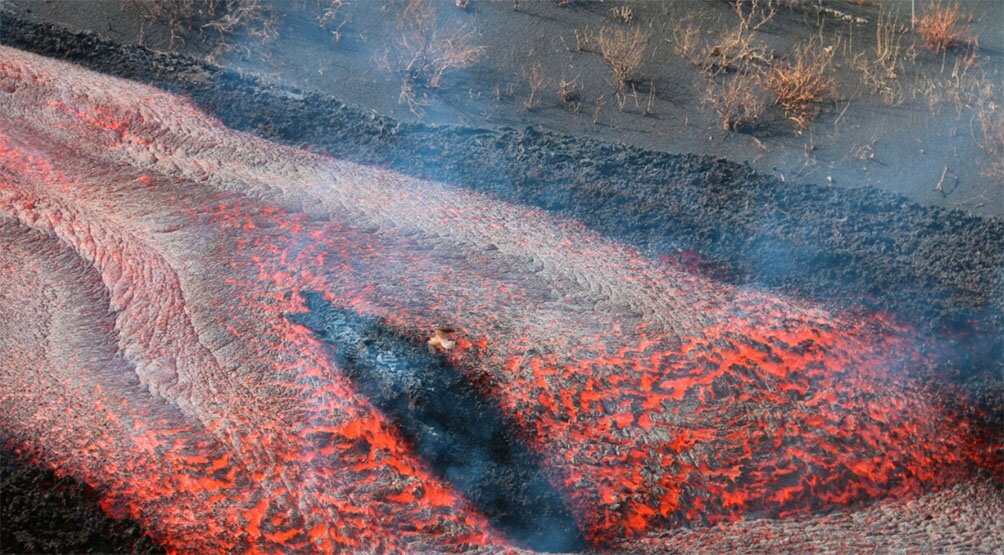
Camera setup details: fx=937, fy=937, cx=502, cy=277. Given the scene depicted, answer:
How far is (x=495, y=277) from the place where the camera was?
3.56 meters

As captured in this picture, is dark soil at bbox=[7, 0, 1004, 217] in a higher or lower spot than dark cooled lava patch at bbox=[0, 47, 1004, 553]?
higher

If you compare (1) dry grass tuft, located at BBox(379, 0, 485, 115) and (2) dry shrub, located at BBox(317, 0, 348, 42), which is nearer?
(1) dry grass tuft, located at BBox(379, 0, 485, 115)

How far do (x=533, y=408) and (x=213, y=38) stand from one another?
175 inches

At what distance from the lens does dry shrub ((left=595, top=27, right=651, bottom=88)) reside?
20.2 feet

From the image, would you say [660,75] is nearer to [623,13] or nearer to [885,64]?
[623,13]

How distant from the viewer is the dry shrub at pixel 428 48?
6.09 m

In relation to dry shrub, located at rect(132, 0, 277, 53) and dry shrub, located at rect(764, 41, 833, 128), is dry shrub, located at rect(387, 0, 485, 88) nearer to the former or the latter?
dry shrub, located at rect(132, 0, 277, 53)

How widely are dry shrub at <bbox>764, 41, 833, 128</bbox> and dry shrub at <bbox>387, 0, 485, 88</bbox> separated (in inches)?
77.4

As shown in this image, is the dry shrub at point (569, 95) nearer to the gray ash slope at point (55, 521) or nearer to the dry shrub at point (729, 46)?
the dry shrub at point (729, 46)

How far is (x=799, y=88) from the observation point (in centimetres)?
586

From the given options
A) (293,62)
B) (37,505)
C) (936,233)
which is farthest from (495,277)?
(293,62)

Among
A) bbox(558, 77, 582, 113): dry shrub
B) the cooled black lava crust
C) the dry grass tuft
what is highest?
the dry grass tuft

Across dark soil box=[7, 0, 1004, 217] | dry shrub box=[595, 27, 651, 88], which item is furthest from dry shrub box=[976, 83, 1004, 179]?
dry shrub box=[595, 27, 651, 88]

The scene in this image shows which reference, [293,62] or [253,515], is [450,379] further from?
[293,62]
